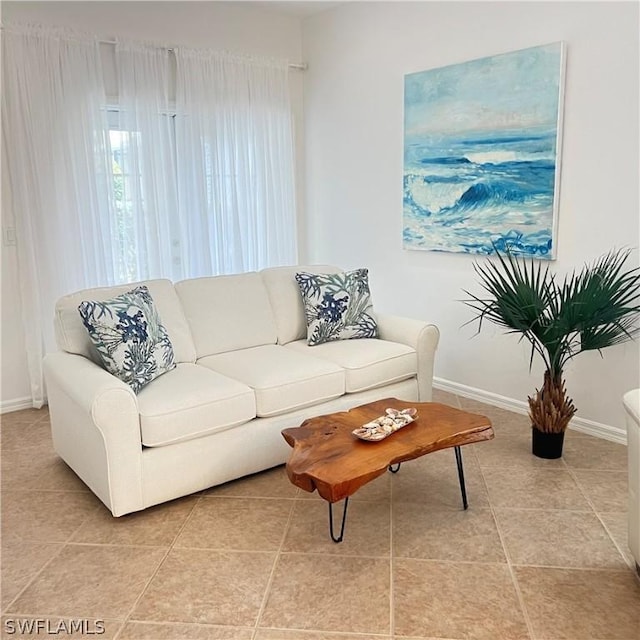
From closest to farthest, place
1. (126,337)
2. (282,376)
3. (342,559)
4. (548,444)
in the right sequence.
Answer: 1. (342,559)
2. (126,337)
3. (282,376)
4. (548,444)

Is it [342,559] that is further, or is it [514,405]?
[514,405]

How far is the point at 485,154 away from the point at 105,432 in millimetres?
2718

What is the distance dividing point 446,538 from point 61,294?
289 centimetres

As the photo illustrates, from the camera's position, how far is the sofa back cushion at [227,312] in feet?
11.7

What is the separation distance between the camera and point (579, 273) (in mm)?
3494

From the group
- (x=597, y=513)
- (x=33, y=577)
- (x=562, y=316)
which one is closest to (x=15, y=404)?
(x=33, y=577)

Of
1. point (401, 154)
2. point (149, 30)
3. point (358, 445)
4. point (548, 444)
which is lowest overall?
point (548, 444)

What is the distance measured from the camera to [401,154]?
446 centimetres

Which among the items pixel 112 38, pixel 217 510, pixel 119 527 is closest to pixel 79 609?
pixel 119 527

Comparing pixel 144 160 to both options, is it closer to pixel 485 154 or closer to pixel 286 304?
pixel 286 304

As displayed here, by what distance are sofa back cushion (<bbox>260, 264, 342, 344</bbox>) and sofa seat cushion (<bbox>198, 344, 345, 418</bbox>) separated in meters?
0.33

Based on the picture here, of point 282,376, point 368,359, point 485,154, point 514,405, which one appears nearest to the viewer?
point 282,376

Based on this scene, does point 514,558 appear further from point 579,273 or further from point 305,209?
point 305,209

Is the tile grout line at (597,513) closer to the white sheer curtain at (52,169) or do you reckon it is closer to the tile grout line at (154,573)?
the tile grout line at (154,573)
